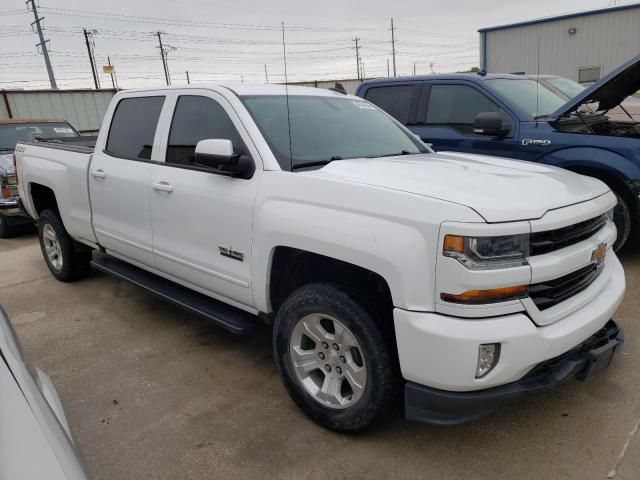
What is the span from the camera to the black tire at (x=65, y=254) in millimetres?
5191

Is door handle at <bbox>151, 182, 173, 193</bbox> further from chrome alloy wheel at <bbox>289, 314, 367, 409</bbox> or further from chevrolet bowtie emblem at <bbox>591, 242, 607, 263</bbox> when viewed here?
chevrolet bowtie emblem at <bbox>591, 242, 607, 263</bbox>

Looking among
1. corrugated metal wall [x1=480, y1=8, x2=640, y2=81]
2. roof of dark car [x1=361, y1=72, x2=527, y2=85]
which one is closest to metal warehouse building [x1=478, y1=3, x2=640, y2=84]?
corrugated metal wall [x1=480, y1=8, x2=640, y2=81]

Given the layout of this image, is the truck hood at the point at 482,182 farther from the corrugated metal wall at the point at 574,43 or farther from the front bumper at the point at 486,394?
the corrugated metal wall at the point at 574,43

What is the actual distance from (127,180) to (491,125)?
3.45 m

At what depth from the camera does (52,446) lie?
51.6 inches

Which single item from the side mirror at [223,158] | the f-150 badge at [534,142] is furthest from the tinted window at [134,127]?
the f-150 badge at [534,142]

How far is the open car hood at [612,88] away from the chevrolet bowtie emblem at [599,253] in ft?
8.45

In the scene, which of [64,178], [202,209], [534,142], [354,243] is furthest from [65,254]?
[534,142]

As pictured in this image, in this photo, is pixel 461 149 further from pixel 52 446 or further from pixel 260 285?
pixel 52 446

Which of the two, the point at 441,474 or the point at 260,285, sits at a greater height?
the point at 260,285

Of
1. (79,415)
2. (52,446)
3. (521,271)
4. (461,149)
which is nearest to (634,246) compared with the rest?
(461,149)

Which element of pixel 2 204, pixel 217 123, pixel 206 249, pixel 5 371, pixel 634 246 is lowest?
pixel 634 246

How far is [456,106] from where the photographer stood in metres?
5.97

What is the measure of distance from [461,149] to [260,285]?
3.71m
